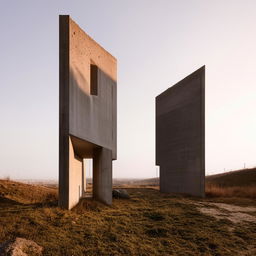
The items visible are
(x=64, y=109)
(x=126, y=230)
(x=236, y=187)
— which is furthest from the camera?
(x=236, y=187)

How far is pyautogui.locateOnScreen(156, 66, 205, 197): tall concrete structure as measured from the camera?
14.8m

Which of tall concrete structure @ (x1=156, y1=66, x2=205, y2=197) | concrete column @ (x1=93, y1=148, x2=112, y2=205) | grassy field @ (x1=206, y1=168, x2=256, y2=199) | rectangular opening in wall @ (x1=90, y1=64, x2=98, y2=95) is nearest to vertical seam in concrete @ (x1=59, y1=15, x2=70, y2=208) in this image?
rectangular opening in wall @ (x1=90, y1=64, x2=98, y2=95)

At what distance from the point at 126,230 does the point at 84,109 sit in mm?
4378

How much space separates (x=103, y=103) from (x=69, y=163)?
3.67 m

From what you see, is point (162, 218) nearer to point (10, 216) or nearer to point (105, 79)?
point (10, 216)

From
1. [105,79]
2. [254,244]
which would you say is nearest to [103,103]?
[105,79]

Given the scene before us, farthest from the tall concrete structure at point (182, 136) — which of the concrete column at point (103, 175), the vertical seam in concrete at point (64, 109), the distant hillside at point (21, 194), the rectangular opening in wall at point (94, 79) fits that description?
the vertical seam in concrete at point (64, 109)

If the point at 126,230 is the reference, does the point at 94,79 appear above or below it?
above

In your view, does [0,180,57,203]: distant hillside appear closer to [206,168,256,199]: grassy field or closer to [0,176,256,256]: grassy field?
[0,176,256,256]: grassy field

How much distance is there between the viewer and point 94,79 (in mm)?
10578

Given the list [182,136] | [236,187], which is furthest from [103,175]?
[236,187]

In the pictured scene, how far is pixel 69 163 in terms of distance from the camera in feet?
26.3

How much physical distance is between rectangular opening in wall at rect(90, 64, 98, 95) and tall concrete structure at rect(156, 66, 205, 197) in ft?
23.0

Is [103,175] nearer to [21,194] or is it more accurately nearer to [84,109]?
[84,109]
